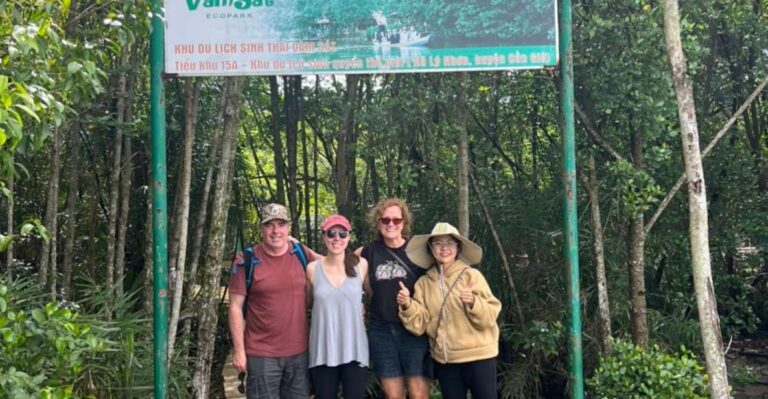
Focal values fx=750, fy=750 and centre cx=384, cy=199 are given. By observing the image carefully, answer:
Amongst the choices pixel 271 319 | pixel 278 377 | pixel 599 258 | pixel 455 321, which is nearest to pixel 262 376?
pixel 278 377

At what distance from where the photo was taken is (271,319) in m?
4.20

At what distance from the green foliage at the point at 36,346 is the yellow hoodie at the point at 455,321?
171 cm

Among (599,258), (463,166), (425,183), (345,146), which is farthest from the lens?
(345,146)

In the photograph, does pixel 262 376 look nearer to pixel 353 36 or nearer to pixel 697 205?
pixel 353 36

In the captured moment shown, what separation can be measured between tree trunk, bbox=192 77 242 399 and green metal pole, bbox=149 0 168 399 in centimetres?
66

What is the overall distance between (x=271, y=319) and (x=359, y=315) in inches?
19.4

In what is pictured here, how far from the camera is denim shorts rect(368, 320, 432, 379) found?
14.3 ft

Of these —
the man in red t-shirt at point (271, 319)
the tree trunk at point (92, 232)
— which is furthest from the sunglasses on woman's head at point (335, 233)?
the tree trunk at point (92, 232)

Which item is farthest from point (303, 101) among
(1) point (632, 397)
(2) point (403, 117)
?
(1) point (632, 397)

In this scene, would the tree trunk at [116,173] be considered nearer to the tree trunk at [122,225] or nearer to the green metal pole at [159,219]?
the tree trunk at [122,225]

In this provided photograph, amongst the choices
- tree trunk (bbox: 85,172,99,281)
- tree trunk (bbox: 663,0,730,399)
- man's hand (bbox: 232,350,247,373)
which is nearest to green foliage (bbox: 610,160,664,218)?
tree trunk (bbox: 663,0,730,399)

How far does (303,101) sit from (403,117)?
7.28 feet

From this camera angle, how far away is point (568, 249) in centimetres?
486

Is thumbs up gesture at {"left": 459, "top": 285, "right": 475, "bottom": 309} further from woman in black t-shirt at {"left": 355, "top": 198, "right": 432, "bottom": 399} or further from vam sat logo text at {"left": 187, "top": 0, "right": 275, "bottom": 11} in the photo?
vam sat logo text at {"left": 187, "top": 0, "right": 275, "bottom": 11}
